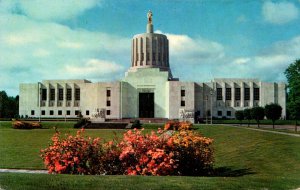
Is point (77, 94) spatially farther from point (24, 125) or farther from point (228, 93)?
point (24, 125)

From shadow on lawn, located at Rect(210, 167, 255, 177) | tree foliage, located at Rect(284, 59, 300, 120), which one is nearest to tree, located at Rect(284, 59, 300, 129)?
tree foliage, located at Rect(284, 59, 300, 120)

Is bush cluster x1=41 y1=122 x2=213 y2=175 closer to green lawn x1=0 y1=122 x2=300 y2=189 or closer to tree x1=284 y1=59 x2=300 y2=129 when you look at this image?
green lawn x1=0 y1=122 x2=300 y2=189

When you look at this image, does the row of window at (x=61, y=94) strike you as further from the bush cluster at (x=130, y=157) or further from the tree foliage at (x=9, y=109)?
the bush cluster at (x=130, y=157)

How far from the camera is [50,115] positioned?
84250 millimetres

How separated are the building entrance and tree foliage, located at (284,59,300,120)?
38.1 meters

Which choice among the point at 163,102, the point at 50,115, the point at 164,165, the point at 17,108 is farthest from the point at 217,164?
the point at 17,108

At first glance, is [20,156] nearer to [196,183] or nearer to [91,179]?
[91,179]

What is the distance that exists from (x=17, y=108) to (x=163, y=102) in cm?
3598

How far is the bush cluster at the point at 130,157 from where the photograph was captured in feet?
46.4

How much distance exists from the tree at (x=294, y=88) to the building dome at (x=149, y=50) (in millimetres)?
40188

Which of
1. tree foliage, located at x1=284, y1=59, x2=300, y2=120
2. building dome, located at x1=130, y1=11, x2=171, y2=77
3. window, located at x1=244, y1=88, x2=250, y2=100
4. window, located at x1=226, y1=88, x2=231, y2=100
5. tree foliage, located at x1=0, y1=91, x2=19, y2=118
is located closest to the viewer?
tree foliage, located at x1=284, y1=59, x2=300, y2=120

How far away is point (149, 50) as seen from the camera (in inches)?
3263

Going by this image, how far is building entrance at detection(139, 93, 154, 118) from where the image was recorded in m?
80.6

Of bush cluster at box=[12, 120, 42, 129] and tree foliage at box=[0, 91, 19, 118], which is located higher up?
tree foliage at box=[0, 91, 19, 118]
